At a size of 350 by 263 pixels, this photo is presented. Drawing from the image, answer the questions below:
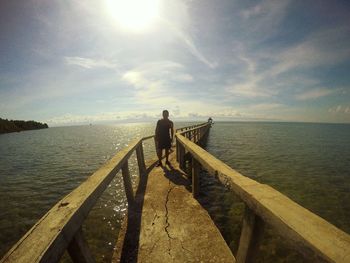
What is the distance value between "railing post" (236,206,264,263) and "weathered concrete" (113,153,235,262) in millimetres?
681

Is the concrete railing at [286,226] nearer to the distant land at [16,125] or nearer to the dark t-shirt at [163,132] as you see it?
the dark t-shirt at [163,132]

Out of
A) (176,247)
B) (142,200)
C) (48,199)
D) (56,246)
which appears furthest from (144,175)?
(56,246)

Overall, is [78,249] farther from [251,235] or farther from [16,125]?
[16,125]

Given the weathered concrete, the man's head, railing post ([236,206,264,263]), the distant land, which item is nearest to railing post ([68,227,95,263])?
the weathered concrete

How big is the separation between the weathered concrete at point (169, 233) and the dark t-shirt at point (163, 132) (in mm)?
2741

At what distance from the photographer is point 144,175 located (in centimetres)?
710

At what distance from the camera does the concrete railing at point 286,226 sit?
50.3 inches

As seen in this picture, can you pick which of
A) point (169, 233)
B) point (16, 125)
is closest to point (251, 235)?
point (169, 233)

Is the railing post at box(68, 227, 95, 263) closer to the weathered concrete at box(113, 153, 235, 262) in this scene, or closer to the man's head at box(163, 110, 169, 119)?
the weathered concrete at box(113, 153, 235, 262)

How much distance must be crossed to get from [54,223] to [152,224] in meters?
2.41

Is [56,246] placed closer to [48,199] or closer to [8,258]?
[8,258]

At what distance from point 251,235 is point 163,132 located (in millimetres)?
5812

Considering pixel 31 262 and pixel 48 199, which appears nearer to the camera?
pixel 31 262

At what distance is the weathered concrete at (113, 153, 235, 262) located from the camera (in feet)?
9.64
